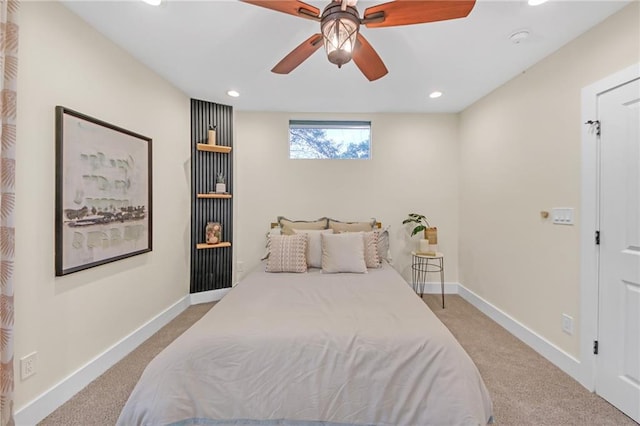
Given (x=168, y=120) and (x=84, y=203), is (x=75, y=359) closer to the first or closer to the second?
(x=84, y=203)

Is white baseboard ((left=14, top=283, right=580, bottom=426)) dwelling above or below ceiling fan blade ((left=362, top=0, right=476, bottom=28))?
below

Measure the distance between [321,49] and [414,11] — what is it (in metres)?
1.05

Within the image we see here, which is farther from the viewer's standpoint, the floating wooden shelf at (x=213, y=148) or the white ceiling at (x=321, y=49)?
the floating wooden shelf at (x=213, y=148)

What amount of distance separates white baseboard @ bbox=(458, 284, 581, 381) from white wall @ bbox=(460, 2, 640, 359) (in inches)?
2.1

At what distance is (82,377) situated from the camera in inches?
74.1

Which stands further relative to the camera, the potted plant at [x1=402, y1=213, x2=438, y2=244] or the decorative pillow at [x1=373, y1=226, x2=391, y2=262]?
the potted plant at [x1=402, y1=213, x2=438, y2=244]

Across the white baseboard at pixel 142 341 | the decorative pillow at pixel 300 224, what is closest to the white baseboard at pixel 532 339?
the white baseboard at pixel 142 341

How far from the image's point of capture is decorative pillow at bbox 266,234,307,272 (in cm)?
276

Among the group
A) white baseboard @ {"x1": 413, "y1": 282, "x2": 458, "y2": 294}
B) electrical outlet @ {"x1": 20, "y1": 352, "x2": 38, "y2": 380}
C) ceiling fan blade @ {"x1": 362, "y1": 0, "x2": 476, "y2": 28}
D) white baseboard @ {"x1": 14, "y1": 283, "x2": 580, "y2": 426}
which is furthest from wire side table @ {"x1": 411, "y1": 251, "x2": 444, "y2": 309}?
electrical outlet @ {"x1": 20, "y1": 352, "x2": 38, "y2": 380}

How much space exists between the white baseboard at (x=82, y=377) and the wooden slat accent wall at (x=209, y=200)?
0.73 meters

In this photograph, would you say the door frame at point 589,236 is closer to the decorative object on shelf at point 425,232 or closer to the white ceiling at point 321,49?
the white ceiling at point 321,49

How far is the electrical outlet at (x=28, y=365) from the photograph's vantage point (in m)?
1.53

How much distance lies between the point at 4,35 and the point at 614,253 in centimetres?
363

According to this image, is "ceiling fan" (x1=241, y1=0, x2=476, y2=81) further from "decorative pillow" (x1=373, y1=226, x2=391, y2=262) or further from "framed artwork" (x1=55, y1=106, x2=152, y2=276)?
"decorative pillow" (x1=373, y1=226, x2=391, y2=262)
